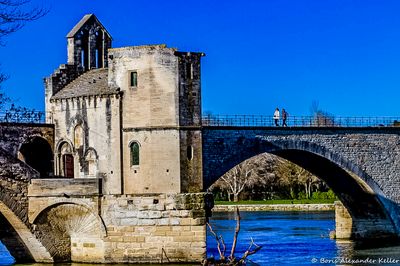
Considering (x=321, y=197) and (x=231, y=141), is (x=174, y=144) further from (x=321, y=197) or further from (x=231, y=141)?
(x=321, y=197)

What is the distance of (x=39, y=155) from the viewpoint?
47.2m

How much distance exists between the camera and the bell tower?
160 feet

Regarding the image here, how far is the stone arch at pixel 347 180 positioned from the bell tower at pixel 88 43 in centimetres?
844

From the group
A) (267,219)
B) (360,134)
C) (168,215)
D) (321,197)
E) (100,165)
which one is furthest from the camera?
(321,197)

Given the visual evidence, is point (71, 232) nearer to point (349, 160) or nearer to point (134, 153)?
point (134, 153)

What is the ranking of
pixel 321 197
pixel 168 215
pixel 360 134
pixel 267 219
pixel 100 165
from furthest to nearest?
pixel 321 197 < pixel 267 219 < pixel 360 134 < pixel 100 165 < pixel 168 215

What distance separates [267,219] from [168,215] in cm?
3283

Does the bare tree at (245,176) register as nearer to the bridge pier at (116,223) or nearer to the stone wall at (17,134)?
the stone wall at (17,134)

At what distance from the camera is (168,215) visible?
41.5 m


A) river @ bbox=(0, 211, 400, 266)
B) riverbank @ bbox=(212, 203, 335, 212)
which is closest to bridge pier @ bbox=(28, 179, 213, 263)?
river @ bbox=(0, 211, 400, 266)

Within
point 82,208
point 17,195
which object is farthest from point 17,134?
point 82,208

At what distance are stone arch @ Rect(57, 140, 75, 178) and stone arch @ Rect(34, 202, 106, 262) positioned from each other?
15.4 ft

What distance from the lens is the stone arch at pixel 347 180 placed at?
49.1 metres

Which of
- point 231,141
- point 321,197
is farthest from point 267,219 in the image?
point 231,141
